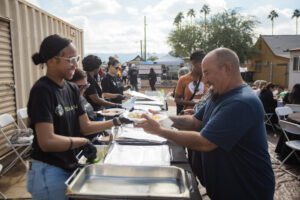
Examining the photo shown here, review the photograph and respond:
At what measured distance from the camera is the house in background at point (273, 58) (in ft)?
89.6

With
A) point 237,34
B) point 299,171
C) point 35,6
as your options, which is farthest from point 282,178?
point 237,34

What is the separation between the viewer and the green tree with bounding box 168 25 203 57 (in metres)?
36.4

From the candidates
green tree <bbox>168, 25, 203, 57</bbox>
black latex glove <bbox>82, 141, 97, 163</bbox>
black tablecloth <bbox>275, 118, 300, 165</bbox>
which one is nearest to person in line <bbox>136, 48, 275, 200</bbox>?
black latex glove <bbox>82, 141, 97, 163</bbox>

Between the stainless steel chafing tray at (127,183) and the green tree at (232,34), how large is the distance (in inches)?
1300

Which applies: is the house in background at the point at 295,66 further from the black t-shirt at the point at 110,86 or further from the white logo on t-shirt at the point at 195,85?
the white logo on t-shirt at the point at 195,85

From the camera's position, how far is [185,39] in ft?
121

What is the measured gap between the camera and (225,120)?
1.68m

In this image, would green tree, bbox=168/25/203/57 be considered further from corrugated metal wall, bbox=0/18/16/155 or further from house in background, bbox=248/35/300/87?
corrugated metal wall, bbox=0/18/16/155

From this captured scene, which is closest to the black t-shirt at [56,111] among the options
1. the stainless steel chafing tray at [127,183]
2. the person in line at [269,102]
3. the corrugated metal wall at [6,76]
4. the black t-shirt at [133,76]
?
the stainless steel chafing tray at [127,183]

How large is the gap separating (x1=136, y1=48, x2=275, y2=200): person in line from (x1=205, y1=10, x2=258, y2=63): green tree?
1285 inches

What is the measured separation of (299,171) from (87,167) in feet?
14.7

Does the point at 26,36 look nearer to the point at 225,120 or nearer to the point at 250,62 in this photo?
the point at 225,120

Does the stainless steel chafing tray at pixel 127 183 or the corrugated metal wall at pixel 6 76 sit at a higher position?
the corrugated metal wall at pixel 6 76

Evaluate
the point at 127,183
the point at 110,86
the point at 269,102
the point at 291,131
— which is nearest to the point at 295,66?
the point at 269,102
